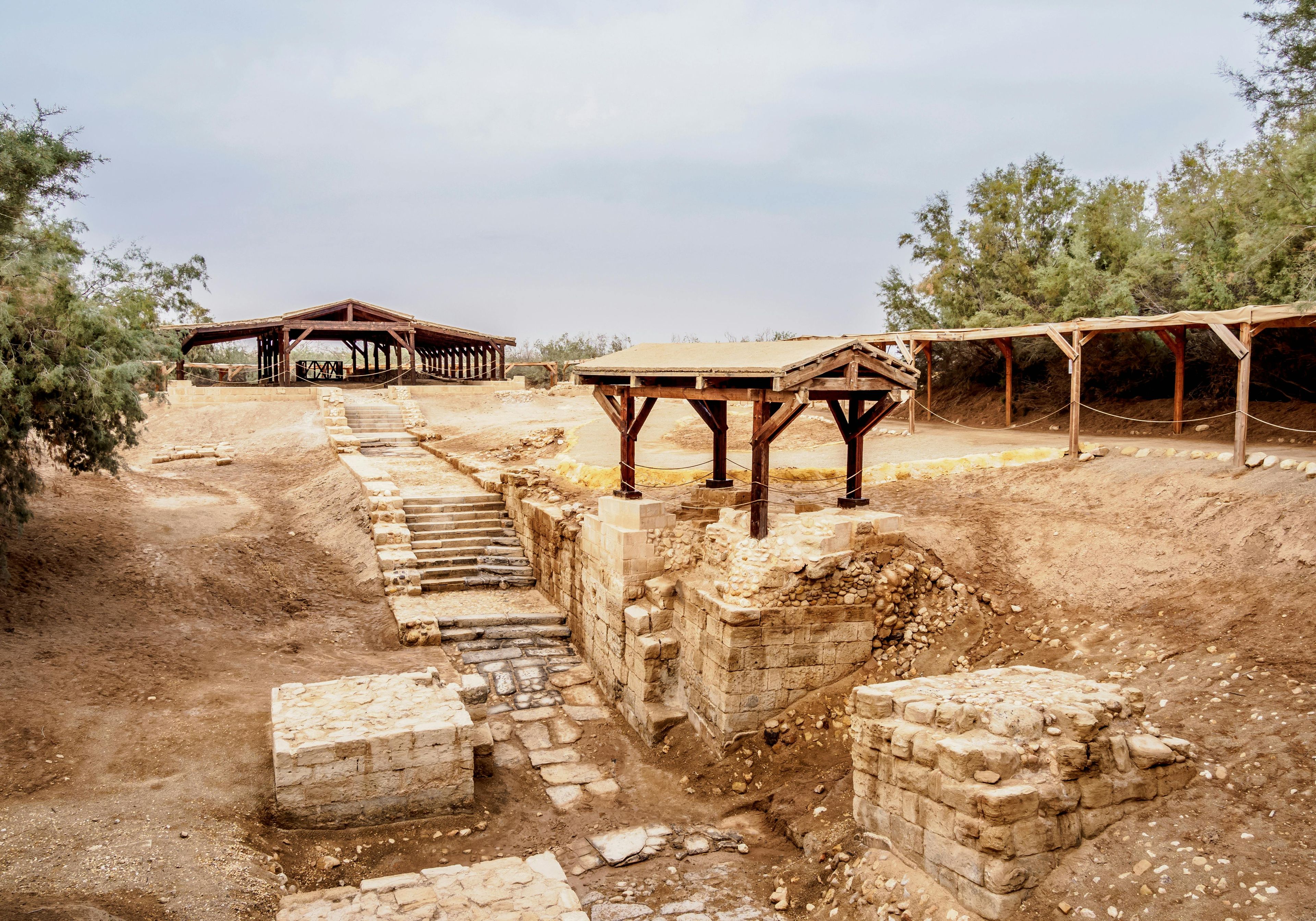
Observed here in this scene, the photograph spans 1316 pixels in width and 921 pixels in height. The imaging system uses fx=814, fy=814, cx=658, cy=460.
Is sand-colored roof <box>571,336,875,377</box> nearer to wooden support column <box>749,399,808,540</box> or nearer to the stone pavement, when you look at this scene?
wooden support column <box>749,399,808,540</box>

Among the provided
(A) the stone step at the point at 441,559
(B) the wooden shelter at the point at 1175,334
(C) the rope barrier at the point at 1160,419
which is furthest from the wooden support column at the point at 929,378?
(A) the stone step at the point at 441,559

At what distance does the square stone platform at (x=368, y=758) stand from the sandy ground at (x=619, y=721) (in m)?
0.21

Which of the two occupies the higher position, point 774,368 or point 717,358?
point 717,358

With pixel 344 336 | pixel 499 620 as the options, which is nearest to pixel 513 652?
pixel 499 620

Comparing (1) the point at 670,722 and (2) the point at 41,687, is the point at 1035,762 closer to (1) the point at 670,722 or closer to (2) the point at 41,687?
(1) the point at 670,722

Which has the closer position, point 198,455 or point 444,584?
point 444,584

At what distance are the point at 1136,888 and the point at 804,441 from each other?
1231cm

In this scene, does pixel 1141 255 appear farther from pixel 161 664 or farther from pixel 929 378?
pixel 161 664

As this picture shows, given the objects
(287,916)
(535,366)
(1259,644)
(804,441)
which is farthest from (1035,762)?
(535,366)

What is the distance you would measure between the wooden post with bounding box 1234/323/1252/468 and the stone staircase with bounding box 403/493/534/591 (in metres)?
9.67

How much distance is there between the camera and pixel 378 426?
22.5m

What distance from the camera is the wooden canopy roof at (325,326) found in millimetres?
24594

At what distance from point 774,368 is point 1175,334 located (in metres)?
9.28

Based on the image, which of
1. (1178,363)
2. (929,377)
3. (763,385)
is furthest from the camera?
(929,377)
